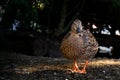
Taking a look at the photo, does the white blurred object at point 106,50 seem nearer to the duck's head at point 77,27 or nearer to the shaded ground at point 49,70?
the shaded ground at point 49,70

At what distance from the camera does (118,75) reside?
21.0 feet

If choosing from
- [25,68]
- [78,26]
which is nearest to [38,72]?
[25,68]

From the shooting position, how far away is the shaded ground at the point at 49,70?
5988 millimetres

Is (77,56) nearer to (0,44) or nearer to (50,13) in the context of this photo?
(0,44)

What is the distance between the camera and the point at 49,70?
641 cm

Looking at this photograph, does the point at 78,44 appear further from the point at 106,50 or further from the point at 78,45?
the point at 106,50

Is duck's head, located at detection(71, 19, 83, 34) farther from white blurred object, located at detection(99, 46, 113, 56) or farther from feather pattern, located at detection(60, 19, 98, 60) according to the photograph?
white blurred object, located at detection(99, 46, 113, 56)

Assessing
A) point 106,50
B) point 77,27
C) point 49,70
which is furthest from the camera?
point 106,50

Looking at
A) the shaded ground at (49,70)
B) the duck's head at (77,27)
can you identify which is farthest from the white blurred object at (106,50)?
the duck's head at (77,27)

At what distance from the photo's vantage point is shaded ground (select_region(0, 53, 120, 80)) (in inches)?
236

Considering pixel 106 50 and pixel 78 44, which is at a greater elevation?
pixel 78 44

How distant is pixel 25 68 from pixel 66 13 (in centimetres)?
465

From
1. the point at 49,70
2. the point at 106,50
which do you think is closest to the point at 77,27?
the point at 49,70

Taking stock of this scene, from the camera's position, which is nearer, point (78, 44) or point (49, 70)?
point (78, 44)
